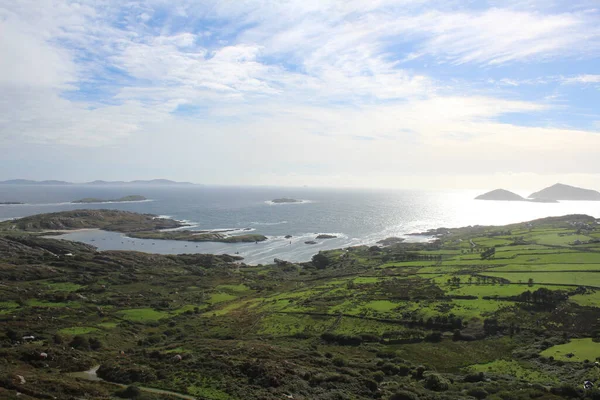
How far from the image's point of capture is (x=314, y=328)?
46.3 metres

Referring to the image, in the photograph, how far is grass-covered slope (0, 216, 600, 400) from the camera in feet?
91.0

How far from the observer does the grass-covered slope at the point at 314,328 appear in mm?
27722

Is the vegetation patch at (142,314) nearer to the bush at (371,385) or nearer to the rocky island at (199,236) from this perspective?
the bush at (371,385)

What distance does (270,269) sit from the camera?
308 feet

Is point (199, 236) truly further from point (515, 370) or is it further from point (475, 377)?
point (515, 370)

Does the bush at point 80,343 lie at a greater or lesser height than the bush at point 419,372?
Answer: greater

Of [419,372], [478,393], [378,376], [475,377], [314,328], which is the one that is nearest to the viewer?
[478,393]

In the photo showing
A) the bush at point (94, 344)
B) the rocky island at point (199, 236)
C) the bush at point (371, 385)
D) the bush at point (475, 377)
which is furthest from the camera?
the rocky island at point (199, 236)

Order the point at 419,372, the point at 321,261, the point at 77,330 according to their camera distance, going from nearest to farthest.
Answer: the point at 419,372 < the point at 77,330 < the point at 321,261

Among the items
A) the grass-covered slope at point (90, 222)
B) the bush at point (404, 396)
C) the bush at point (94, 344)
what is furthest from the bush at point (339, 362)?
the grass-covered slope at point (90, 222)

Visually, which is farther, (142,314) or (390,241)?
(390,241)

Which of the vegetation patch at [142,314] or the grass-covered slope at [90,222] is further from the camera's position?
the grass-covered slope at [90,222]

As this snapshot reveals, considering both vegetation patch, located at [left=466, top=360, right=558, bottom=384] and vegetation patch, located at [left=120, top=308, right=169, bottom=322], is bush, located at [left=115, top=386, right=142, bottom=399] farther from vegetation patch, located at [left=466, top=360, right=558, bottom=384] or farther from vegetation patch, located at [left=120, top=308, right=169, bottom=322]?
vegetation patch, located at [left=466, top=360, right=558, bottom=384]

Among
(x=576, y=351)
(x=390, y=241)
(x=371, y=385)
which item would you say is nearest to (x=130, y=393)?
(x=371, y=385)
